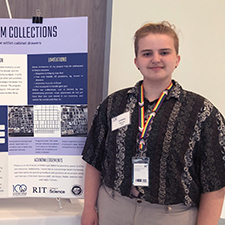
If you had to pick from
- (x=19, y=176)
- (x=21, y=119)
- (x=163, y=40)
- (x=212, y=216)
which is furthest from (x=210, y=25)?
(x=19, y=176)

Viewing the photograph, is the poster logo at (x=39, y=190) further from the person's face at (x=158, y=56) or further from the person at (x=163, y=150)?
the person's face at (x=158, y=56)

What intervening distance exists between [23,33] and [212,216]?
138 cm

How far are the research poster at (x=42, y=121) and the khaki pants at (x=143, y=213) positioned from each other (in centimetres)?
34

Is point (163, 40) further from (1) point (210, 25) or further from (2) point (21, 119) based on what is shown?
(2) point (21, 119)

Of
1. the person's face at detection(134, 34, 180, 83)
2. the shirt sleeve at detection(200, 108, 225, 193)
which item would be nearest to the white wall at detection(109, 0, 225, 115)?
the person's face at detection(134, 34, 180, 83)

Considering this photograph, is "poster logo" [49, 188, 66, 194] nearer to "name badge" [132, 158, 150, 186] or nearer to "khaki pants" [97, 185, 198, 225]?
"khaki pants" [97, 185, 198, 225]

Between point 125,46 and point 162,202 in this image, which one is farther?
point 125,46

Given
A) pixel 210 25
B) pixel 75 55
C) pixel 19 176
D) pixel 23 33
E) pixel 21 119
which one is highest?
pixel 210 25

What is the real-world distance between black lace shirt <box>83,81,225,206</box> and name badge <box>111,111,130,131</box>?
0.8 inches

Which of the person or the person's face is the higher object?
the person's face

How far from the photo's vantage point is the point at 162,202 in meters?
1.04

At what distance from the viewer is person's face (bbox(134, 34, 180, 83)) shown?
1.04 meters

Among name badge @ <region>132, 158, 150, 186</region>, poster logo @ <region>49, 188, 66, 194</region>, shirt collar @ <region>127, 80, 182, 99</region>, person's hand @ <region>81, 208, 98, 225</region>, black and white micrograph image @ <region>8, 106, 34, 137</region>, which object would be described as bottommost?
person's hand @ <region>81, 208, 98, 225</region>

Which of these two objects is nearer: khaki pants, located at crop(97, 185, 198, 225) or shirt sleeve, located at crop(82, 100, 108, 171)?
khaki pants, located at crop(97, 185, 198, 225)
